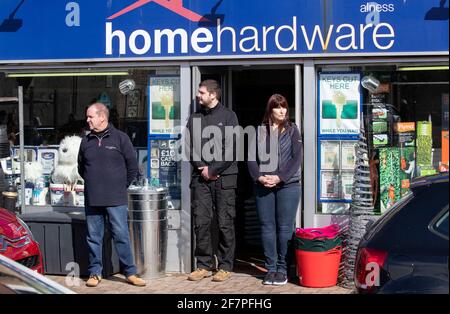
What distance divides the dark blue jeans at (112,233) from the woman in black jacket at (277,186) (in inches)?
59.1

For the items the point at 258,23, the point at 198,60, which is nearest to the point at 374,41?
Answer: the point at 258,23

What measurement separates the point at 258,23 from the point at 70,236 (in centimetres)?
333

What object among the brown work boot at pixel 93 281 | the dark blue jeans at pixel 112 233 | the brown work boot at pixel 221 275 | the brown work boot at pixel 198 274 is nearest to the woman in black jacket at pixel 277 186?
the brown work boot at pixel 221 275

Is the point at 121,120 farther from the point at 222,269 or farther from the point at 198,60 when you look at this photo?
the point at 222,269

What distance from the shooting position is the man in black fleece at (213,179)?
331 inches

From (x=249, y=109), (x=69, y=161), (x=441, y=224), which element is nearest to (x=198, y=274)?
(x=69, y=161)

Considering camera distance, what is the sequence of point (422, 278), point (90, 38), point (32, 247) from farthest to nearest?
point (90, 38)
point (32, 247)
point (422, 278)

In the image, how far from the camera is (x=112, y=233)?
8164 mm

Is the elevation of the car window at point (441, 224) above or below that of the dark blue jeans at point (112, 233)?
above

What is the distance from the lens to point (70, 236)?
8.65 m

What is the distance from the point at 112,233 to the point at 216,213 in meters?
1.22

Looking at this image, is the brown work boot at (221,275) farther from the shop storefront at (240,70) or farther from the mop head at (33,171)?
the mop head at (33,171)

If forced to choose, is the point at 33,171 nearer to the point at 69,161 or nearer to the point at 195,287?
the point at 69,161
